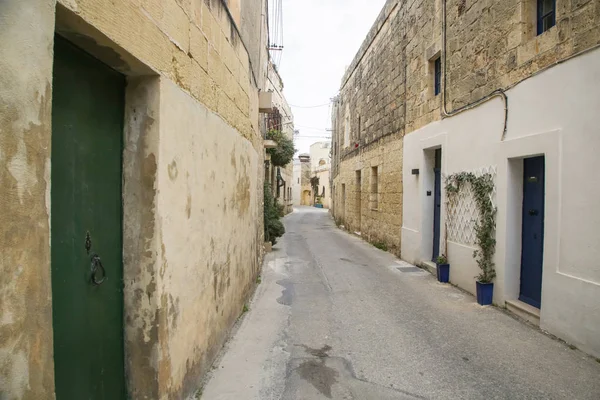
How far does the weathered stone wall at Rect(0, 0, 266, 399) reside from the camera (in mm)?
1094

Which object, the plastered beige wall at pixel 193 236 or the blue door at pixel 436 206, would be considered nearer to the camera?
the plastered beige wall at pixel 193 236

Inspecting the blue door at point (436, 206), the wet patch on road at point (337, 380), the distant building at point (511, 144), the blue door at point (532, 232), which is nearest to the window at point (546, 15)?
the distant building at point (511, 144)

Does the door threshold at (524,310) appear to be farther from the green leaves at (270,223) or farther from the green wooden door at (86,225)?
the green leaves at (270,223)

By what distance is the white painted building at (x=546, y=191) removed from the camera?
3.50m

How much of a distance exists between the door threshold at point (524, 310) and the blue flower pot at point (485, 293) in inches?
11.5

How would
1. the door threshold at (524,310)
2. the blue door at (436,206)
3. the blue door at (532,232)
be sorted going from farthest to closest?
the blue door at (436,206)
the blue door at (532,232)
the door threshold at (524,310)

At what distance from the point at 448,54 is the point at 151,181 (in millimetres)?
6249

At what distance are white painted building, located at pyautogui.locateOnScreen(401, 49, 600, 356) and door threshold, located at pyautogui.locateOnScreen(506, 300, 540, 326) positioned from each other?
1 centimetres

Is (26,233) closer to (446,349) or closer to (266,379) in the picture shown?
(266,379)

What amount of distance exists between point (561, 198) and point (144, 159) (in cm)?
416

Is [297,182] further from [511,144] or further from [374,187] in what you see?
[511,144]

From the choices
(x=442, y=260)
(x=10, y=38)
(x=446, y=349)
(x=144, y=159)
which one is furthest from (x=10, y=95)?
(x=442, y=260)

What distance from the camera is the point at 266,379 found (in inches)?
118

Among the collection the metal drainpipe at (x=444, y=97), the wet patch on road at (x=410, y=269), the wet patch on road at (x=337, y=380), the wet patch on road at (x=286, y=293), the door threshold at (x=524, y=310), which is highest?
the metal drainpipe at (x=444, y=97)
